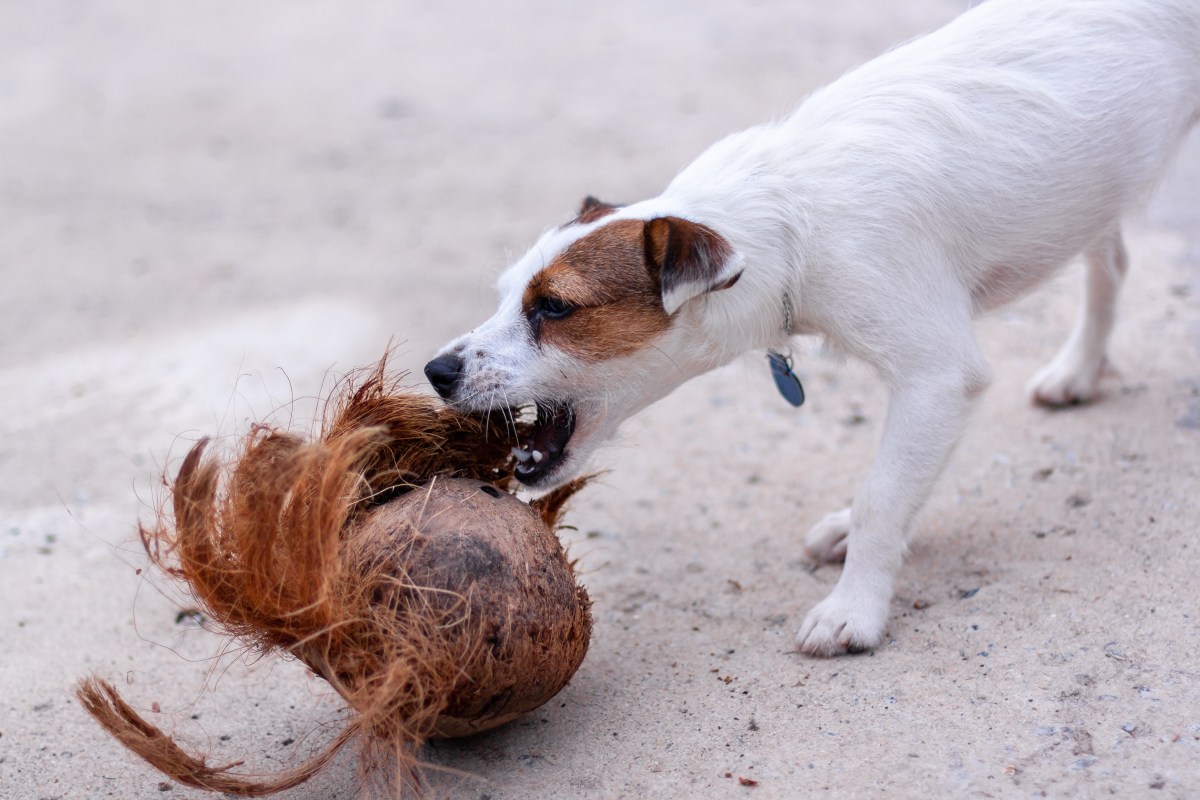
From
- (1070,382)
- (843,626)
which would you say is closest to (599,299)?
(843,626)

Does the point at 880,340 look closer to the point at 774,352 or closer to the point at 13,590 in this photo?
the point at 774,352

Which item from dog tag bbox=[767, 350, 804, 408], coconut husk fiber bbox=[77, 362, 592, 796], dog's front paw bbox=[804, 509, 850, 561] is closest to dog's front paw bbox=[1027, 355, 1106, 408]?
dog's front paw bbox=[804, 509, 850, 561]

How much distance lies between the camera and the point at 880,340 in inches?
125

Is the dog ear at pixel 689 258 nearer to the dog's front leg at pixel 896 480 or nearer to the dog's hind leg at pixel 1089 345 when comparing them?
the dog's front leg at pixel 896 480

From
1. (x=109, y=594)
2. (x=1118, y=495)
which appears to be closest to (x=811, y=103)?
(x=1118, y=495)

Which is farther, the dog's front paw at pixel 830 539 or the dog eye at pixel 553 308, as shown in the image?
the dog's front paw at pixel 830 539

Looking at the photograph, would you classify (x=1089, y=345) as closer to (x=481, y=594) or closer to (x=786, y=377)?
(x=786, y=377)

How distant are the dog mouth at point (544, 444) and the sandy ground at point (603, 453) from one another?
0.70 ft

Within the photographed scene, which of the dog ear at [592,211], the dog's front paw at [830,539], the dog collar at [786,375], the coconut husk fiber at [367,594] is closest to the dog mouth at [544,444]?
the coconut husk fiber at [367,594]

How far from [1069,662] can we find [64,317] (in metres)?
5.21

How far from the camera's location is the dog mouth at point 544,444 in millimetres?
3117

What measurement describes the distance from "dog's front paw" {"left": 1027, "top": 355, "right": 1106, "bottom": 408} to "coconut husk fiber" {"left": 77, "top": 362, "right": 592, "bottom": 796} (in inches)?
105

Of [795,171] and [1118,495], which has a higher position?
[795,171]

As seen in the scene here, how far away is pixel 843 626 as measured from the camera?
3121 millimetres
